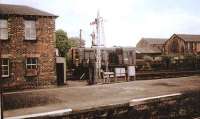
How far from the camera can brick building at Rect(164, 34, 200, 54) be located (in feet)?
214

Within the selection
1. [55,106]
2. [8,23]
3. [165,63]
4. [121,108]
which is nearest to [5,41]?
[8,23]

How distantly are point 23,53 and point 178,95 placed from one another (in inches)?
505

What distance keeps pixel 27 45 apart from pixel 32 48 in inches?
16.7

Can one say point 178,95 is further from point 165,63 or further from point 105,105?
point 165,63

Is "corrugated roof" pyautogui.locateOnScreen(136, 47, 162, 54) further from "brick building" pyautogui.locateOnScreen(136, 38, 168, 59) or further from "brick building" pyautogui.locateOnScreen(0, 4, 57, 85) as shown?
"brick building" pyautogui.locateOnScreen(0, 4, 57, 85)

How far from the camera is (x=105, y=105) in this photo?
33.1 feet

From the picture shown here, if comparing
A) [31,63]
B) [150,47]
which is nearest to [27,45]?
[31,63]

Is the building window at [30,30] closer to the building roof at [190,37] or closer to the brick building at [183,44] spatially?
the brick building at [183,44]

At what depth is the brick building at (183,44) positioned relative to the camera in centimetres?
6531

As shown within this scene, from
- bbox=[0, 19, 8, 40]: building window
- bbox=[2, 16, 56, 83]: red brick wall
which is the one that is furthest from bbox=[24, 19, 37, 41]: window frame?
bbox=[0, 19, 8, 40]: building window

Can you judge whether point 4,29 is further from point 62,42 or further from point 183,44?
point 183,44

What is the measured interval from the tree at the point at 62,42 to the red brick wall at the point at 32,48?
26785mm

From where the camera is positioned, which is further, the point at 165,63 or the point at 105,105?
the point at 165,63

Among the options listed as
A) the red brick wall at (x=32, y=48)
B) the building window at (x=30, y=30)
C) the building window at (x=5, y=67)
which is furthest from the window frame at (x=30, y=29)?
the building window at (x=5, y=67)
